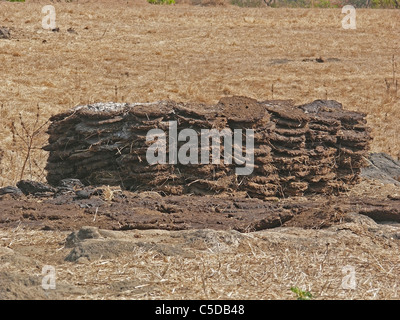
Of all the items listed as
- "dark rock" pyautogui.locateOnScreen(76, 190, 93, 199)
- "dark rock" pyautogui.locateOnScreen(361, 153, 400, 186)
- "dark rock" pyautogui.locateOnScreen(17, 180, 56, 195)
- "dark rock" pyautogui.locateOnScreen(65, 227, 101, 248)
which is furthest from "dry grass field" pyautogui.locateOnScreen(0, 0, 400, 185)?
"dark rock" pyautogui.locateOnScreen(65, 227, 101, 248)

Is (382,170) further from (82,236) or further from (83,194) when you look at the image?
(82,236)

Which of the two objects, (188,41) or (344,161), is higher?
(188,41)

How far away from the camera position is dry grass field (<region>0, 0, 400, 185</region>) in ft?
42.8

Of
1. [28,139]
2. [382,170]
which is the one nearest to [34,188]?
[28,139]

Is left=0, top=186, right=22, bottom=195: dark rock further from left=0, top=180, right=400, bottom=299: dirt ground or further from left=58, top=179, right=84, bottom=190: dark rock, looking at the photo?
left=58, top=179, right=84, bottom=190: dark rock

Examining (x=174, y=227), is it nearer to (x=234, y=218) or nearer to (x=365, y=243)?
(x=234, y=218)

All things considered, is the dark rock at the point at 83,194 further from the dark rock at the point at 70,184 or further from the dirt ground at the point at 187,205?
the dark rock at the point at 70,184

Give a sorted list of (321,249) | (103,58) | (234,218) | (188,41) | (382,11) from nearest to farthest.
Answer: (321,249)
(234,218)
(103,58)
(188,41)
(382,11)

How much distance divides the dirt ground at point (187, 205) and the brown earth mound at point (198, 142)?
36cm

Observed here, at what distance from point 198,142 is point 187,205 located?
3.38 ft

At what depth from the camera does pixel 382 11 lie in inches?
995

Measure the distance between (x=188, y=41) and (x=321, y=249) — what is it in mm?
14814

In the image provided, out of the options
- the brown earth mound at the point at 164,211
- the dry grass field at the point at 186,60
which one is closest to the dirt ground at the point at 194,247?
the brown earth mound at the point at 164,211

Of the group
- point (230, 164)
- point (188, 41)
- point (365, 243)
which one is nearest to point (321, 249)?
point (365, 243)
